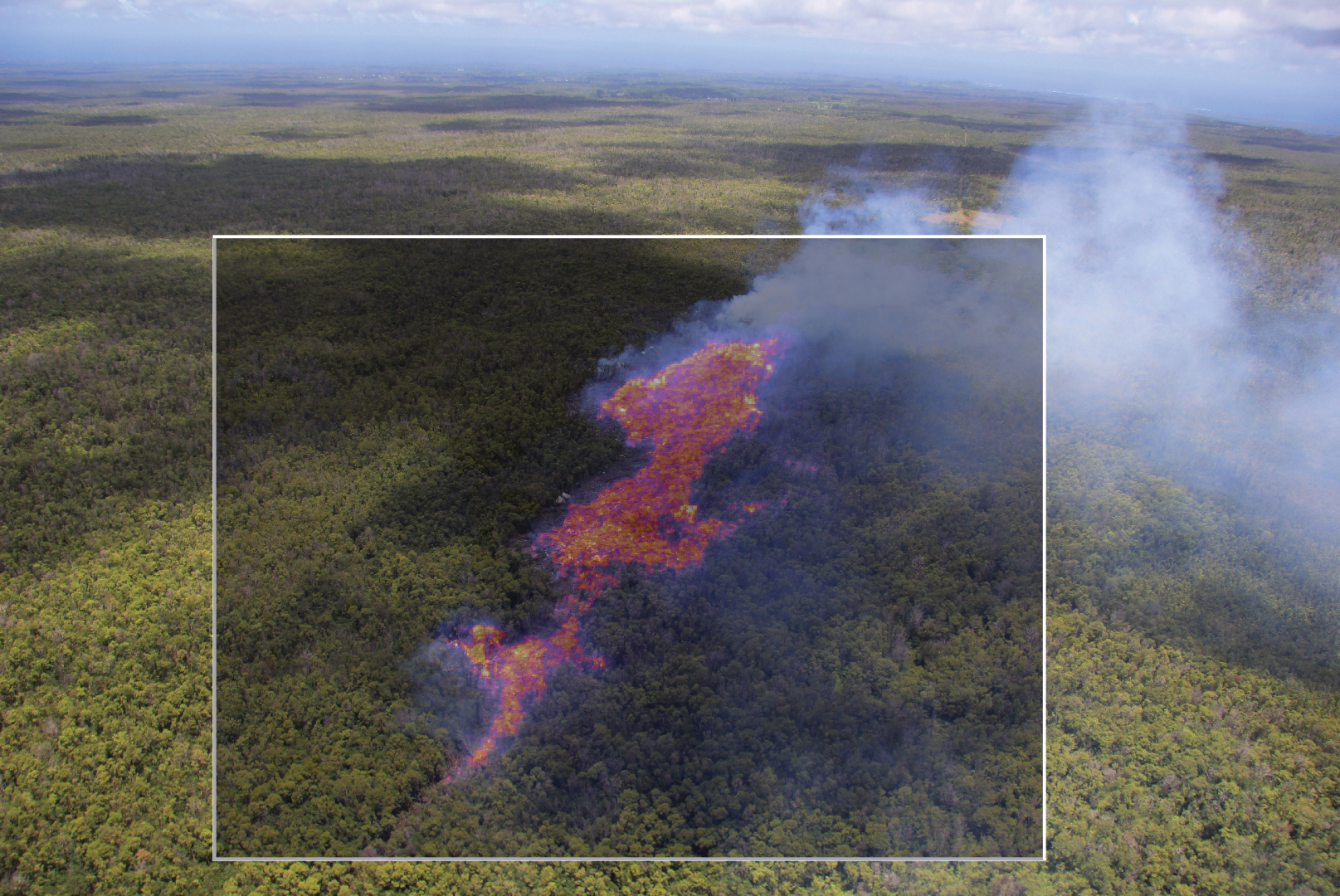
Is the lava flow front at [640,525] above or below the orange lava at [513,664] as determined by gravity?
above

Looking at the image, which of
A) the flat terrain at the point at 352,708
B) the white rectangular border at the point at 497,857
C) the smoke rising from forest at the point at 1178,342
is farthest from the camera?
the smoke rising from forest at the point at 1178,342

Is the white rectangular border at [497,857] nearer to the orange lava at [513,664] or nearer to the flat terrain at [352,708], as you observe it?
the flat terrain at [352,708]

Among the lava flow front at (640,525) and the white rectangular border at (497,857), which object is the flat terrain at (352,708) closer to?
the white rectangular border at (497,857)

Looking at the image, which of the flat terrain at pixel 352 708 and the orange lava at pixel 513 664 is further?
the flat terrain at pixel 352 708

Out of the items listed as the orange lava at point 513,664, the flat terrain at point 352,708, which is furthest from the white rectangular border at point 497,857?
the orange lava at point 513,664

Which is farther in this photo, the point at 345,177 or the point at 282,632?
the point at 345,177

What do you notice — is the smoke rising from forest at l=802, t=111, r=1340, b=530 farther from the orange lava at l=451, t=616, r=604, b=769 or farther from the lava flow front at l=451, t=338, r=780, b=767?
the orange lava at l=451, t=616, r=604, b=769

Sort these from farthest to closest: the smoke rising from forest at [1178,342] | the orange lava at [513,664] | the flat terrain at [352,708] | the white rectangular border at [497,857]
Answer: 1. the smoke rising from forest at [1178,342]
2. the flat terrain at [352,708]
3. the orange lava at [513,664]
4. the white rectangular border at [497,857]

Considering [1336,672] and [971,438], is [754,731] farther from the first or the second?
[1336,672]

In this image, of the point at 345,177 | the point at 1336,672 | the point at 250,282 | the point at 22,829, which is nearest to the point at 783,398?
the point at 1336,672
